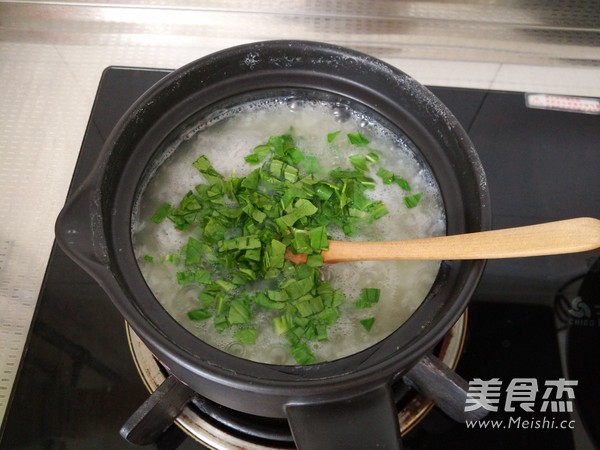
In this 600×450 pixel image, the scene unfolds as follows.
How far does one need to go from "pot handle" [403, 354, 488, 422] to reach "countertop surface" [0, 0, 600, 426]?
0.81m

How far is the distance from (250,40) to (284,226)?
0.75m

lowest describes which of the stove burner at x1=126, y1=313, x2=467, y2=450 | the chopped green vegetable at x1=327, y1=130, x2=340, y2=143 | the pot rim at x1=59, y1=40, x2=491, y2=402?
the stove burner at x1=126, y1=313, x2=467, y2=450

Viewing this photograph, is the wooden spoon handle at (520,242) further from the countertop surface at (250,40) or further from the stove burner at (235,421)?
the countertop surface at (250,40)

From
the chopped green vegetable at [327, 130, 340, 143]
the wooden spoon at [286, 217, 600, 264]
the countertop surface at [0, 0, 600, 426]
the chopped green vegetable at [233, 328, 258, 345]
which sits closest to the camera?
the wooden spoon at [286, 217, 600, 264]

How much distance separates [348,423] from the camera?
2.53 feet

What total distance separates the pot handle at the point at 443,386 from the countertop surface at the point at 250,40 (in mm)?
808

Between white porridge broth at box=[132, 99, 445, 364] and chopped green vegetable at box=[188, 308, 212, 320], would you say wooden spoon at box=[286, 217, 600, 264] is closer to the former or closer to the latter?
white porridge broth at box=[132, 99, 445, 364]

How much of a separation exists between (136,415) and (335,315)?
373 mm

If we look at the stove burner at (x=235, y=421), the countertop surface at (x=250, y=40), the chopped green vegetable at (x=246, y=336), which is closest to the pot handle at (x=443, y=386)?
the stove burner at (x=235, y=421)

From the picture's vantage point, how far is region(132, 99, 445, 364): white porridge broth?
994mm

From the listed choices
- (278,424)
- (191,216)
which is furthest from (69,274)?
(278,424)

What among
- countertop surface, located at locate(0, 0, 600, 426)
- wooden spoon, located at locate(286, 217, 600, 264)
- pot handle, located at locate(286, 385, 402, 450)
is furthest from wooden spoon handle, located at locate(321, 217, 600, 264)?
countertop surface, located at locate(0, 0, 600, 426)

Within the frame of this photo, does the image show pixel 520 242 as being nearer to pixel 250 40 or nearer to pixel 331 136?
pixel 331 136

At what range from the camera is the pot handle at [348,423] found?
2.52 ft
